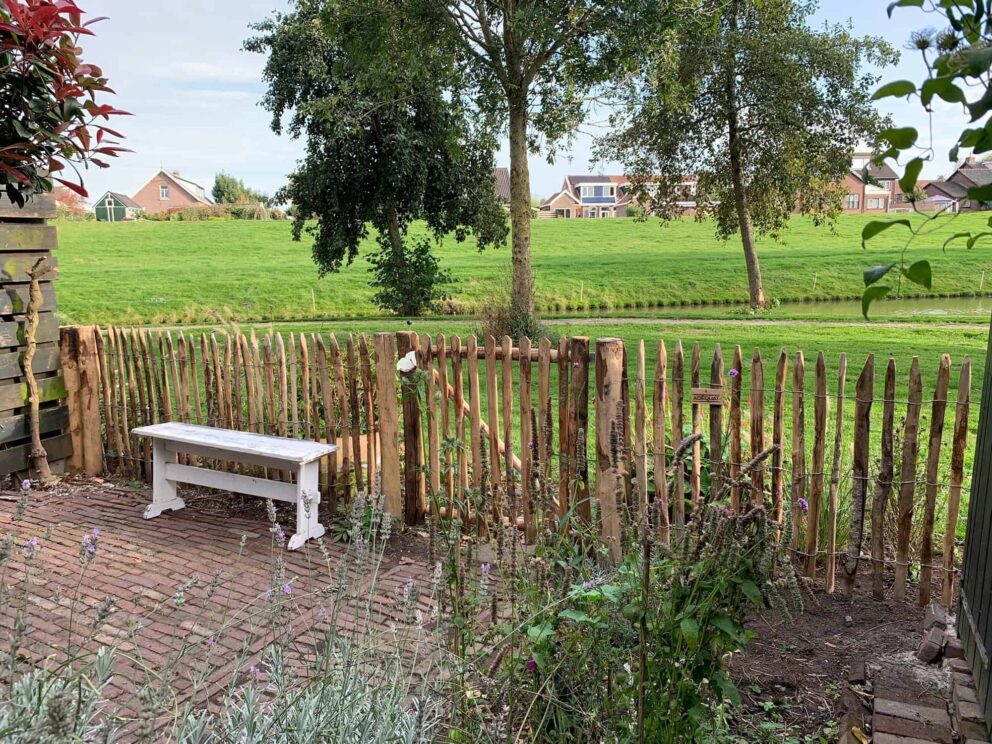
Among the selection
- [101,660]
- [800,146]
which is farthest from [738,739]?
[800,146]

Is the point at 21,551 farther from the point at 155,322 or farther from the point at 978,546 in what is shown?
the point at 155,322

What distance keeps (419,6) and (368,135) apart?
8.11 metres

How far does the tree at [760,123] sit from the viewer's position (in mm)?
21547

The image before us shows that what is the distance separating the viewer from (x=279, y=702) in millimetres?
2238

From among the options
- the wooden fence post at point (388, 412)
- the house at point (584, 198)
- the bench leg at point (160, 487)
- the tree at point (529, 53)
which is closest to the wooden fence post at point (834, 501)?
the wooden fence post at point (388, 412)

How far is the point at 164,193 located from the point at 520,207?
98.2 metres

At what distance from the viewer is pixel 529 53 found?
14.1m

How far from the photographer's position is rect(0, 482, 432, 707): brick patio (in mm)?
3627

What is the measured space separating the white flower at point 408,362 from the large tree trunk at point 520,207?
318 inches

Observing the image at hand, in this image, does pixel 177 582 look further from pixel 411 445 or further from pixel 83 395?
pixel 83 395

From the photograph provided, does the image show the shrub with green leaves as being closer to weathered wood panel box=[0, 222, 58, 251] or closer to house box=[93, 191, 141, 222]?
weathered wood panel box=[0, 222, 58, 251]

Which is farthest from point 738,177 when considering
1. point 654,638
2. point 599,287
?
point 654,638

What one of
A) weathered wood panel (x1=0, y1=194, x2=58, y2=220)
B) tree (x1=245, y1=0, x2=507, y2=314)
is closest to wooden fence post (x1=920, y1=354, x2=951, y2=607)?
weathered wood panel (x1=0, y1=194, x2=58, y2=220)

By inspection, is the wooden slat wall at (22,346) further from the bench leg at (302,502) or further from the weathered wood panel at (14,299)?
the bench leg at (302,502)
